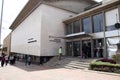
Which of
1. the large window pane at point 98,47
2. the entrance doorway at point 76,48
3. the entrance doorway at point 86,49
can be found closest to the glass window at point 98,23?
the large window pane at point 98,47

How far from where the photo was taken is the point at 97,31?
631 inches

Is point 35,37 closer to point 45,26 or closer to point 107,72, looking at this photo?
point 45,26

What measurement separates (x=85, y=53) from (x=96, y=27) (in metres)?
3.25

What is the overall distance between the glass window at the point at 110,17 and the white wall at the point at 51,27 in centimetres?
763

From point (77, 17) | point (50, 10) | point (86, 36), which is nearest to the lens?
point (86, 36)

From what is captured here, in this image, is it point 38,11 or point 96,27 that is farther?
point 38,11

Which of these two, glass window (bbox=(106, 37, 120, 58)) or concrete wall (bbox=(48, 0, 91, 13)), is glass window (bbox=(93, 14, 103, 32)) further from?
concrete wall (bbox=(48, 0, 91, 13))

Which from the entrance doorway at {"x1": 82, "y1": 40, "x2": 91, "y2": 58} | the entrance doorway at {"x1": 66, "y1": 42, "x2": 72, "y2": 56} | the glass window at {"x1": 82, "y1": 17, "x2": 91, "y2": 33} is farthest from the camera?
the entrance doorway at {"x1": 66, "y1": 42, "x2": 72, "y2": 56}

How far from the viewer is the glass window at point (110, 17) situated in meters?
14.1

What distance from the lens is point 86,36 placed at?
16.6 meters

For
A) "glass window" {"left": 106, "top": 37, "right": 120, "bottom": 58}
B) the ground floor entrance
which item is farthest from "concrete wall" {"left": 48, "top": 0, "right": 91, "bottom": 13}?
"glass window" {"left": 106, "top": 37, "right": 120, "bottom": 58}

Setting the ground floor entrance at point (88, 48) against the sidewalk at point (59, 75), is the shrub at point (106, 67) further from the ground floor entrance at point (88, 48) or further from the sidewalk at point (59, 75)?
the ground floor entrance at point (88, 48)

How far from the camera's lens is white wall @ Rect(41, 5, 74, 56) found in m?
19.0

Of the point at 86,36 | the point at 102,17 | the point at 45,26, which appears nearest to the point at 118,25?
the point at 102,17
